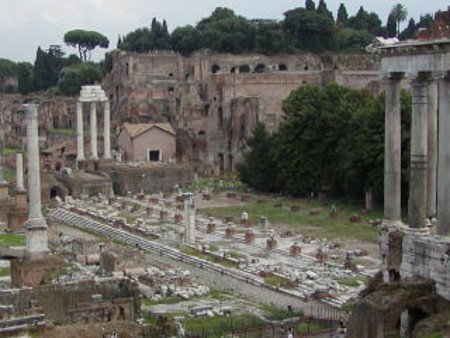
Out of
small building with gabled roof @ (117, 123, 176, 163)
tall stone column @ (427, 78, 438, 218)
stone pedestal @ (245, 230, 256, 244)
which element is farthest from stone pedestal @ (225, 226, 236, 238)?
small building with gabled roof @ (117, 123, 176, 163)

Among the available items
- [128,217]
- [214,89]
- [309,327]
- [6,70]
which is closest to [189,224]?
[128,217]

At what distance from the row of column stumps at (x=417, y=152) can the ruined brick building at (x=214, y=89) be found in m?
40.9

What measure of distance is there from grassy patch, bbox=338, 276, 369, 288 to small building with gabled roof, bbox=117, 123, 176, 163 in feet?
122

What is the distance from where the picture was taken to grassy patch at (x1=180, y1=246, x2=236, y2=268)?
3161cm

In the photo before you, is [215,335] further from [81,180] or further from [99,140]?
[99,140]

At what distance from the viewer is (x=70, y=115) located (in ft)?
274

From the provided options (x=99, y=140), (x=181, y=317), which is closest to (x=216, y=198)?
(x=99, y=140)

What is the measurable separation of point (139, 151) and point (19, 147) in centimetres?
1915

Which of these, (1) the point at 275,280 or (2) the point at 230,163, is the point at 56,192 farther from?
(1) the point at 275,280

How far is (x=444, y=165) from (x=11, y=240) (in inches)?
950

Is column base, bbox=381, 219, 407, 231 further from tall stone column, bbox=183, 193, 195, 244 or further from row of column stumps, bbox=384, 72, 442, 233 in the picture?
tall stone column, bbox=183, 193, 195, 244

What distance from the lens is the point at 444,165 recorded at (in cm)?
1716

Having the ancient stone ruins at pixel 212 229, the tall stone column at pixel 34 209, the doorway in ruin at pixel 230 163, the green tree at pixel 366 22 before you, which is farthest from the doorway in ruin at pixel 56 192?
the green tree at pixel 366 22

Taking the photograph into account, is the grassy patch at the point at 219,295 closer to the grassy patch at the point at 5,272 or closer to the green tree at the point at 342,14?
the grassy patch at the point at 5,272
